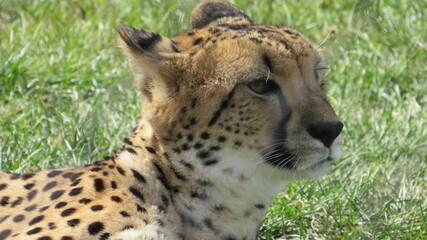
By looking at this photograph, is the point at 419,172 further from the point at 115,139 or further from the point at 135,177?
the point at 135,177

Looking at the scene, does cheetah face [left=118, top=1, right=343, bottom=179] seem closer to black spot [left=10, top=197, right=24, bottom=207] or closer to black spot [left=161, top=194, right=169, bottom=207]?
black spot [left=161, top=194, right=169, bottom=207]

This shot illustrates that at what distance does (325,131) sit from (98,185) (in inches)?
35.0

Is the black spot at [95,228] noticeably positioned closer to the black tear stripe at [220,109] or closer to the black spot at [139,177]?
the black spot at [139,177]

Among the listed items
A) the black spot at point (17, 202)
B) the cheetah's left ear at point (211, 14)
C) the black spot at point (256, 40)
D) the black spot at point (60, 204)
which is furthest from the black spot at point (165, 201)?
the cheetah's left ear at point (211, 14)

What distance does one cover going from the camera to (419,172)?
493 cm

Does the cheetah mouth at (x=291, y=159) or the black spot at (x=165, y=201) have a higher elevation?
the cheetah mouth at (x=291, y=159)

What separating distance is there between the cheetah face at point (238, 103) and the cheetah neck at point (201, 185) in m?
0.02

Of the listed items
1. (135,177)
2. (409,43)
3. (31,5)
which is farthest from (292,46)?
(31,5)

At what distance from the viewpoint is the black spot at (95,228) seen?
320 cm

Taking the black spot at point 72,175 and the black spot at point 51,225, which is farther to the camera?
the black spot at point 72,175

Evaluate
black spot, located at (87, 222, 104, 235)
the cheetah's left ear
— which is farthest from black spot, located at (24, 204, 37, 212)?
the cheetah's left ear

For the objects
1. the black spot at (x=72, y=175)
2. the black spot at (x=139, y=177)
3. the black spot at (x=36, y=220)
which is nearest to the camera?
the black spot at (x=36, y=220)

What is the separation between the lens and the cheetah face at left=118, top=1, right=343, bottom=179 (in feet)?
11.0

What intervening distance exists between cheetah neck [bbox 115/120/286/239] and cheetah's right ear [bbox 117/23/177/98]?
0.18m
